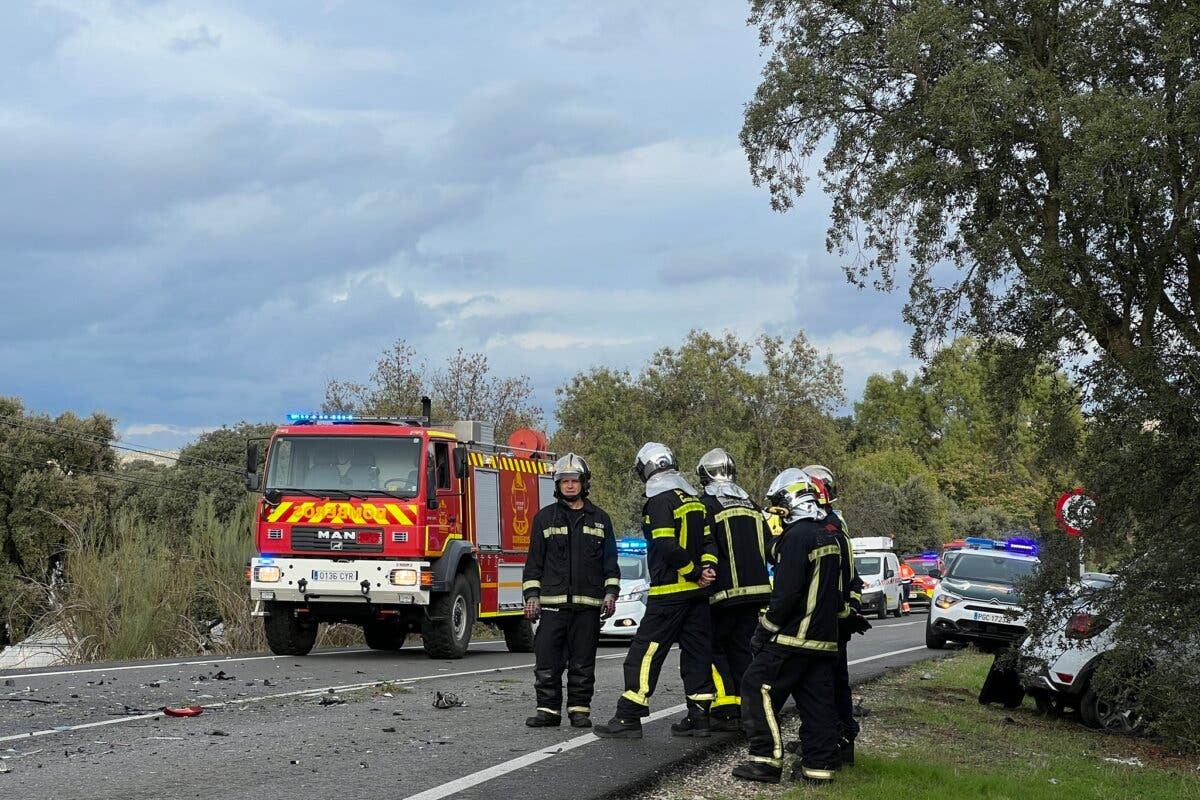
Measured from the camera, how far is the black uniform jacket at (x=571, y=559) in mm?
10250

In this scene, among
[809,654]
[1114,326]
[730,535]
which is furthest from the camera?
[1114,326]

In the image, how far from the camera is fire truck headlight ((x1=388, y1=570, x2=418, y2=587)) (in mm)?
16812

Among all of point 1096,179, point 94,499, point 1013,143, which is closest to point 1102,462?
point 1096,179

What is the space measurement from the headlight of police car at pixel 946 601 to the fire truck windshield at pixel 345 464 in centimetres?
1000

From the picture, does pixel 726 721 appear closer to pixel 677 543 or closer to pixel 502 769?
pixel 677 543

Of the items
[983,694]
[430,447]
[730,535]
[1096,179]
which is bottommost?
[983,694]

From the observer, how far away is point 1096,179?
13.4 meters

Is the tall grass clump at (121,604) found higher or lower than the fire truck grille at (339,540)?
lower

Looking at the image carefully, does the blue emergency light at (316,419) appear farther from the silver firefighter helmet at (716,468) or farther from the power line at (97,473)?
the power line at (97,473)

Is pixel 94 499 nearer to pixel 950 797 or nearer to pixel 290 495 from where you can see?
pixel 290 495

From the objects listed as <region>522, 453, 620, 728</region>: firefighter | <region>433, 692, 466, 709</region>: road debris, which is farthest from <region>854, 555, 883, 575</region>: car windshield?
<region>522, 453, 620, 728</region>: firefighter

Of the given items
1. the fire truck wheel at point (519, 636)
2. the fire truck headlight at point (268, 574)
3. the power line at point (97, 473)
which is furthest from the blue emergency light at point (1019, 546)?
the power line at point (97, 473)

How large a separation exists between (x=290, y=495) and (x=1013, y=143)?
914 centimetres

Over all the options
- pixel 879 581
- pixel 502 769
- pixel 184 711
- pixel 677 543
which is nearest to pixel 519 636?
pixel 184 711
